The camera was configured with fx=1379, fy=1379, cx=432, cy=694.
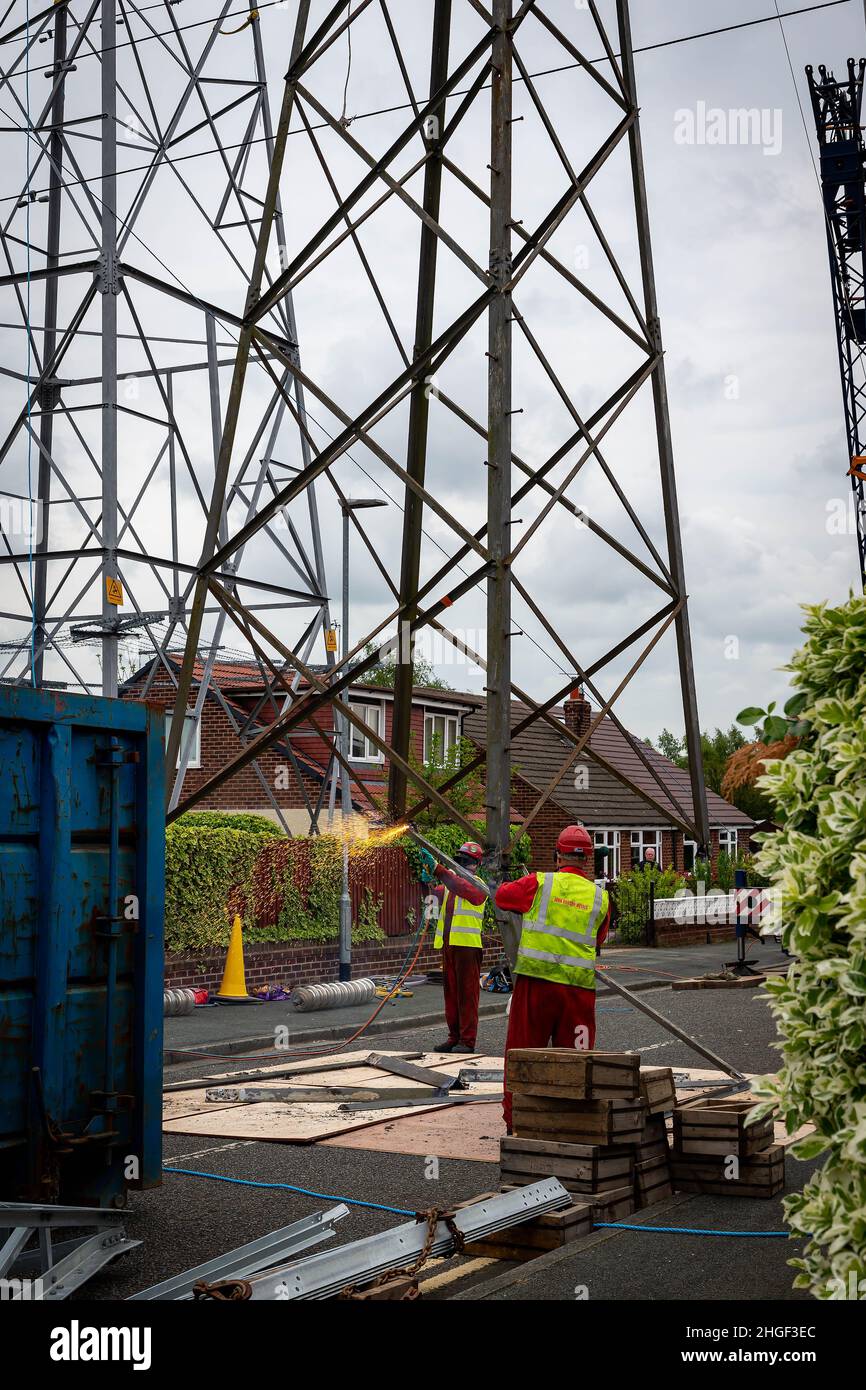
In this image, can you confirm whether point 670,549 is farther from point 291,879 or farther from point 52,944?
point 291,879

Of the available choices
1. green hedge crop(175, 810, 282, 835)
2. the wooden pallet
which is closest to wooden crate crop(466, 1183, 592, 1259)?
the wooden pallet

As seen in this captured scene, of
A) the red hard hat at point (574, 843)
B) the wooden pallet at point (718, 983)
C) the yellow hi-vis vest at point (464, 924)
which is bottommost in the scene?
the wooden pallet at point (718, 983)

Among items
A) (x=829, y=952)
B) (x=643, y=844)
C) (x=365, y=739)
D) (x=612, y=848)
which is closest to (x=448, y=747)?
(x=365, y=739)

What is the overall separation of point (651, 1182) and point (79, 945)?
3293 millimetres

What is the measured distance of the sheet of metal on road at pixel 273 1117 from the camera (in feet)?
30.6

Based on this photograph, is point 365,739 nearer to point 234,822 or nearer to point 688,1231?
point 234,822

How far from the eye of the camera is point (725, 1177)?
24.6ft

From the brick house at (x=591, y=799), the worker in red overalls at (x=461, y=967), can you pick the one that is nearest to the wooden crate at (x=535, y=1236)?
the worker in red overalls at (x=461, y=967)

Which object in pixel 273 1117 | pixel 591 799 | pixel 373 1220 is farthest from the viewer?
pixel 591 799

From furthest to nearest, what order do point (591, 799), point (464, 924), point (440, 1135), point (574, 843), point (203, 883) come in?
1. point (591, 799)
2. point (203, 883)
3. point (464, 924)
4. point (440, 1135)
5. point (574, 843)

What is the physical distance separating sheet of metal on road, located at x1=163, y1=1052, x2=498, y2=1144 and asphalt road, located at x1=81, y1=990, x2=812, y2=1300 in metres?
0.12

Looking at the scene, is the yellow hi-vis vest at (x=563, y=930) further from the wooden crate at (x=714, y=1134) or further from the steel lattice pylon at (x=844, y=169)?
the steel lattice pylon at (x=844, y=169)

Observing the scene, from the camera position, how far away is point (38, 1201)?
5.95 meters

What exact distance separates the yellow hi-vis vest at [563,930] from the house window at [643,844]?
29.3m
